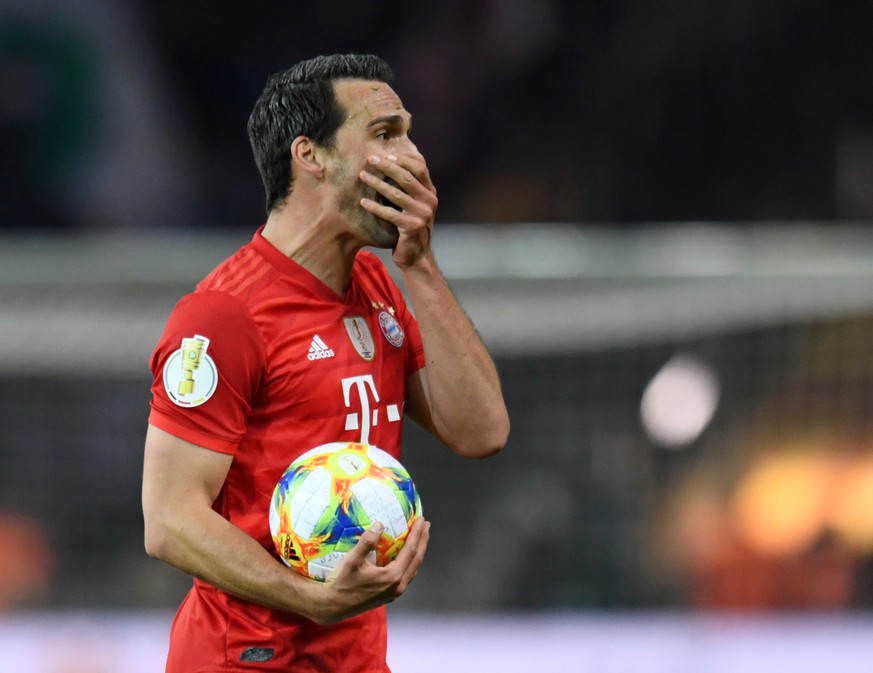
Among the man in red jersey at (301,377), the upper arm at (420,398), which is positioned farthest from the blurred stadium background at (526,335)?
the man in red jersey at (301,377)

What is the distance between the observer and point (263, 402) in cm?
247

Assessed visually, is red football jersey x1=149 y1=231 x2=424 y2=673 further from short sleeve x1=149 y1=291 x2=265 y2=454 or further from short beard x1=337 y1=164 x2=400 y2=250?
short beard x1=337 y1=164 x2=400 y2=250

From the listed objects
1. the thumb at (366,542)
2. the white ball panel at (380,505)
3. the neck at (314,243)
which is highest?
the neck at (314,243)

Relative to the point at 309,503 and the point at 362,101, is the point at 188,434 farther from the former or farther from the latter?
the point at 362,101

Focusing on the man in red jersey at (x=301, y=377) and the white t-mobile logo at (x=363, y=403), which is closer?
the man in red jersey at (x=301, y=377)

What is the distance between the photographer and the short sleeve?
92.2 inches

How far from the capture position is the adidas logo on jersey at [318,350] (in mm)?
2498

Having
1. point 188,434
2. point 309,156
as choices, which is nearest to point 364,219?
point 309,156

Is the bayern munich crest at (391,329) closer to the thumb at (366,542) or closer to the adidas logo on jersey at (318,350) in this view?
the adidas logo on jersey at (318,350)

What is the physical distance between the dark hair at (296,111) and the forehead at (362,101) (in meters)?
0.01

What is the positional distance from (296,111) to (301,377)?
21.0 inches

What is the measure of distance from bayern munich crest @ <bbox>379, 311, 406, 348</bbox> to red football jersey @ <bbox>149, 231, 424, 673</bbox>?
0.15ft

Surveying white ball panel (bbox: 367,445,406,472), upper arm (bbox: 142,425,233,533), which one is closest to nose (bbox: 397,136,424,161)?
white ball panel (bbox: 367,445,406,472)

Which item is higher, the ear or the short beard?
the ear
